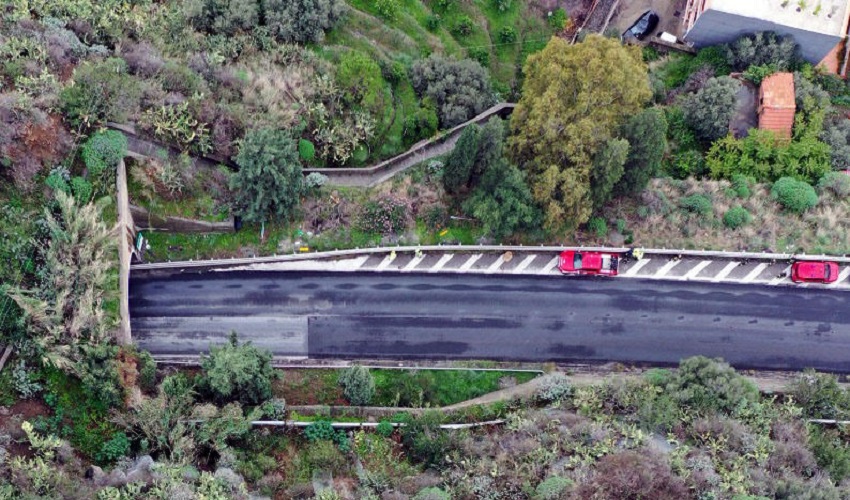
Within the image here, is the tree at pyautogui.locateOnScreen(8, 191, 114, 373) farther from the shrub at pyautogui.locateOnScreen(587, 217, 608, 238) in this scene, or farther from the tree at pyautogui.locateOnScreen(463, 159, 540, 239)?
the shrub at pyautogui.locateOnScreen(587, 217, 608, 238)

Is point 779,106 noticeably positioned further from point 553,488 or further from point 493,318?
point 553,488

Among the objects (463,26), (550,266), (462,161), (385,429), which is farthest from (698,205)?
(385,429)

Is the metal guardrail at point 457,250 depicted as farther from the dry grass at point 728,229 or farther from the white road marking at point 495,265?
the white road marking at point 495,265

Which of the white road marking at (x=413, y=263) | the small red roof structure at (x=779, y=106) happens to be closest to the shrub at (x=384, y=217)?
the white road marking at (x=413, y=263)

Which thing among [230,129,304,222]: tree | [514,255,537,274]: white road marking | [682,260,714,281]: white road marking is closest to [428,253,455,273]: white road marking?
[514,255,537,274]: white road marking

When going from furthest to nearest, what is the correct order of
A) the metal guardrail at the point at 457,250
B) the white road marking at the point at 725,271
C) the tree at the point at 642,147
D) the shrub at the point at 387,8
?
the shrub at the point at 387,8, the white road marking at the point at 725,271, the metal guardrail at the point at 457,250, the tree at the point at 642,147

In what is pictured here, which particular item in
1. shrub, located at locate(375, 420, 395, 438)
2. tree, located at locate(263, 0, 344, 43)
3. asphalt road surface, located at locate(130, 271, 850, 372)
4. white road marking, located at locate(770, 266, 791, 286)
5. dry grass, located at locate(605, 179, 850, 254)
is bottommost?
shrub, located at locate(375, 420, 395, 438)
